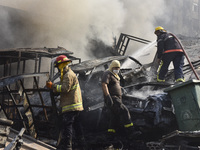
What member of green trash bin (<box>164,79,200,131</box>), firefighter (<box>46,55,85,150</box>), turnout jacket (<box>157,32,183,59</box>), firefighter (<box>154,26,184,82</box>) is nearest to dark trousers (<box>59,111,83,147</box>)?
firefighter (<box>46,55,85,150</box>)

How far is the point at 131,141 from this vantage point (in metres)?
3.94

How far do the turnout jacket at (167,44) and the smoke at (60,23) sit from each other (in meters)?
7.45

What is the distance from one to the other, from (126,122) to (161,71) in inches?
82.3

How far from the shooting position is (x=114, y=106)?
12.9 feet

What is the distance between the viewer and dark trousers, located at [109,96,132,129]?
3.87 metres

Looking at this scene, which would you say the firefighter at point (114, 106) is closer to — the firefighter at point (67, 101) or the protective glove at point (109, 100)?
the protective glove at point (109, 100)

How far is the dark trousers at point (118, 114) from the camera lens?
3.87 metres

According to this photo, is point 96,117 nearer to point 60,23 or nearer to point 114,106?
point 114,106

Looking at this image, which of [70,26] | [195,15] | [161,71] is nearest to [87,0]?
[70,26]

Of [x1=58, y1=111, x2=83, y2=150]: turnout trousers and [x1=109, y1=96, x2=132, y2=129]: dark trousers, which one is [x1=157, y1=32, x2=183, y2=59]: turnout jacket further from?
[x1=58, y1=111, x2=83, y2=150]: turnout trousers

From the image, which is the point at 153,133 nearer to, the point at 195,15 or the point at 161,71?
the point at 161,71

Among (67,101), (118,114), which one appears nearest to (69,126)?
(67,101)

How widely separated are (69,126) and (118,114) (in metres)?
0.97

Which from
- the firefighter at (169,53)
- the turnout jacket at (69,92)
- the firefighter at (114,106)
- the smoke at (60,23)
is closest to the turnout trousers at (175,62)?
the firefighter at (169,53)
